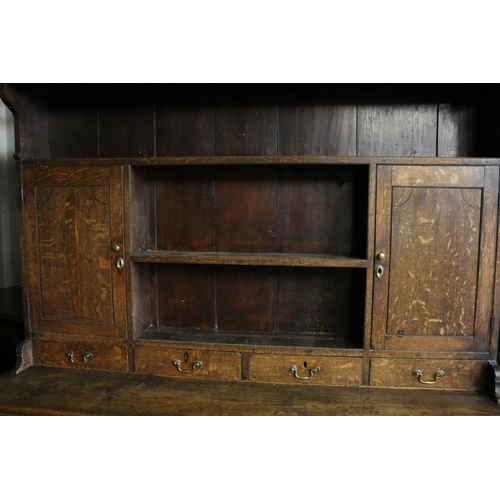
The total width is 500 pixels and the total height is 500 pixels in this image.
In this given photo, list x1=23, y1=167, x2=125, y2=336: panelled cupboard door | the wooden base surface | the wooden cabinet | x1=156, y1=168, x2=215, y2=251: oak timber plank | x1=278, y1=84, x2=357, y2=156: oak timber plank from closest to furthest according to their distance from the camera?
the wooden base surface, the wooden cabinet, x1=23, y1=167, x2=125, y2=336: panelled cupboard door, x1=278, y1=84, x2=357, y2=156: oak timber plank, x1=156, y1=168, x2=215, y2=251: oak timber plank

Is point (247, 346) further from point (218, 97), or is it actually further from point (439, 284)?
point (218, 97)

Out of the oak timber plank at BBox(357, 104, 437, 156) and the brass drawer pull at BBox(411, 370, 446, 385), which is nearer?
the brass drawer pull at BBox(411, 370, 446, 385)

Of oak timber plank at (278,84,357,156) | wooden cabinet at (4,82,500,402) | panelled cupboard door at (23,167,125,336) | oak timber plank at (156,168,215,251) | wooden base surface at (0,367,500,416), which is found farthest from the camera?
oak timber plank at (156,168,215,251)

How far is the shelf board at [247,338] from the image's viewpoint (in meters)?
2.19

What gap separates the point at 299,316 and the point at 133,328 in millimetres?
914

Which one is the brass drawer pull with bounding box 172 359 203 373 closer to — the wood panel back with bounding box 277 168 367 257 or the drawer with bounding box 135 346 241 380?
the drawer with bounding box 135 346 241 380

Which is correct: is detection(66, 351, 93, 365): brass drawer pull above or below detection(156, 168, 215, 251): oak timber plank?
below

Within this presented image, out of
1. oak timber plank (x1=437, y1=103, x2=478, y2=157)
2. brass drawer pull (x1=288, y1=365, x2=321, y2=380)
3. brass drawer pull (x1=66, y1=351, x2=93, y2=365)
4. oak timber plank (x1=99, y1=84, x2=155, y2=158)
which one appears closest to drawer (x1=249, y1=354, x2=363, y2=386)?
brass drawer pull (x1=288, y1=365, x2=321, y2=380)

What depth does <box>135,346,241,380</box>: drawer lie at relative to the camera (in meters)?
2.17

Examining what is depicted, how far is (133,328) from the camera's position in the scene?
2.22 meters

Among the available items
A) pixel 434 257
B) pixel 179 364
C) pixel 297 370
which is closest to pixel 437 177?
pixel 434 257

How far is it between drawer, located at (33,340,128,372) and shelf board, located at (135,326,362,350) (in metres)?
0.15

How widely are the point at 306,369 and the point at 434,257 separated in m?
0.84

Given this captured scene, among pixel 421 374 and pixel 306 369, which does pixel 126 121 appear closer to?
pixel 306 369
